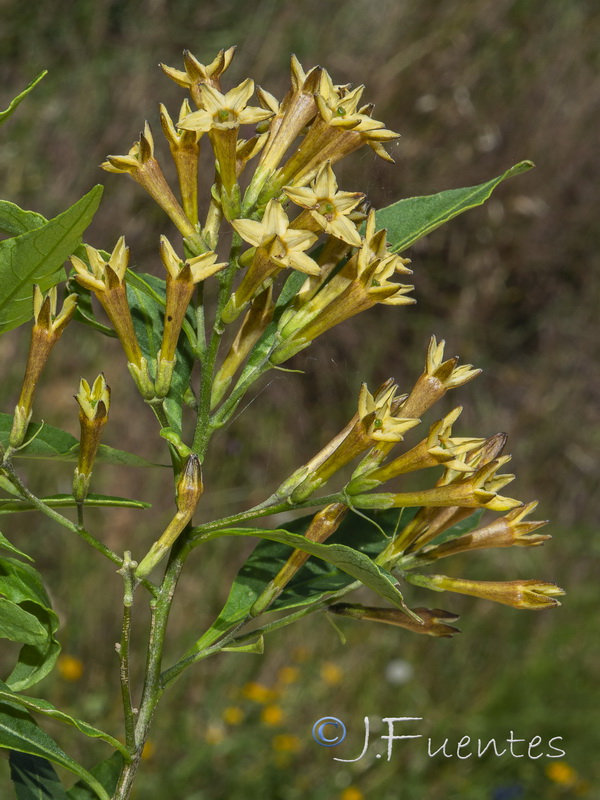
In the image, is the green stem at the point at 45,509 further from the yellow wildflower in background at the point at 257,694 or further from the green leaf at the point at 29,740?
the yellow wildflower in background at the point at 257,694

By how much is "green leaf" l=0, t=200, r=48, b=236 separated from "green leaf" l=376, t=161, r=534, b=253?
1.68 ft

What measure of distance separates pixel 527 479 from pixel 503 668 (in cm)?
154

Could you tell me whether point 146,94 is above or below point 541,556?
above

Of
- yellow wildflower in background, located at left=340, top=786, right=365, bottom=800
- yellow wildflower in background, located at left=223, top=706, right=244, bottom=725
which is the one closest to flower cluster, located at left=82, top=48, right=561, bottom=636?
yellow wildflower in background, located at left=340, top=786, right=365, bottom=800

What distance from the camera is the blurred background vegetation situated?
403cm

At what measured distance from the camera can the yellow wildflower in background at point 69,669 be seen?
3.87 meters

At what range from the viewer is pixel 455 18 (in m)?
6.15

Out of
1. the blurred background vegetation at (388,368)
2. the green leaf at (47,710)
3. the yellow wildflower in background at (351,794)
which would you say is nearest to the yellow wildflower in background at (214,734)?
the blurred background vegetation at (388,368)

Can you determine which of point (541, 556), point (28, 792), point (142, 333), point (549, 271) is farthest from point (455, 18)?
point (28, 792)

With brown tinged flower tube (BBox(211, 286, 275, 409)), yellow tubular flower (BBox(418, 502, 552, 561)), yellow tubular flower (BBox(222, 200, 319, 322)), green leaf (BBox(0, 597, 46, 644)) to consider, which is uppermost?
yellow tubular flower (BBox(222, 200, 319, 322))

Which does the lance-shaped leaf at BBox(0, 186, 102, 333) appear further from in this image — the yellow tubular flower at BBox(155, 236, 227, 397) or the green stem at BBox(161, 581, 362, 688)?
the green stem at BBox(161, 581, 362, 688)

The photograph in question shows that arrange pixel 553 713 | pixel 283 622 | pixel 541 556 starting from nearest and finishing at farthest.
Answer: pixel 283 622 < pixel 553 713 < pixel 541 556

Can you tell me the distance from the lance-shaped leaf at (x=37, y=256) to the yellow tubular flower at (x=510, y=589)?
68cm

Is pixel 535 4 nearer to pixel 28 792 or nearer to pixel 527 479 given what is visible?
pixel 527 479
